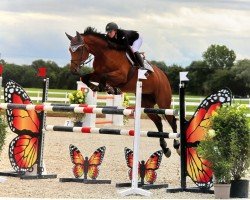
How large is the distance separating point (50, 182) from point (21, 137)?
30.2 inches

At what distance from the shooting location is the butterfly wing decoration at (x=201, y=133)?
7.21 metres

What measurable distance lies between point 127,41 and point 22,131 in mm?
1910

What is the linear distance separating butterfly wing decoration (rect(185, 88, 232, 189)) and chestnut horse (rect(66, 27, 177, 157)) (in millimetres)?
1618

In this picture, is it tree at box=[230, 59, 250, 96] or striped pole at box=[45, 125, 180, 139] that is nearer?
striped pole at box=[45, 125, 180, 139]

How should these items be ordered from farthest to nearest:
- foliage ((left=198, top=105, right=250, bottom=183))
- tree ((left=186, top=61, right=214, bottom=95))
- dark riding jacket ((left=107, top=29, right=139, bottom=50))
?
tree ((left=186, top=61, right=214, bottom=95))
dark riding jacket ((left=107, top=29, right=139, bottom=50))
foliage ((left=198, top=105, right=250, bottom=183))

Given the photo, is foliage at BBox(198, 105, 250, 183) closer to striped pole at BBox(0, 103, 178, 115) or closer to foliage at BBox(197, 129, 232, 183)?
foliage at BBox(197, 129, 232, 183)

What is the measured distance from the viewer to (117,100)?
1892cm

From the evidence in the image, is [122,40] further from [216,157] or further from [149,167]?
[216,157]

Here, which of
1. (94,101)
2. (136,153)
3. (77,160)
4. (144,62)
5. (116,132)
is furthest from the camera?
(94,101)

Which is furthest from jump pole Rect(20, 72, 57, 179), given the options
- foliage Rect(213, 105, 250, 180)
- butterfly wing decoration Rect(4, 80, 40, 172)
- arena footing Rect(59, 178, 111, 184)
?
foliage Rect(213, 105, 250, 180)

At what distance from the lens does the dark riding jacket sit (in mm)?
9328

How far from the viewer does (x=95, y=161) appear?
7934mm

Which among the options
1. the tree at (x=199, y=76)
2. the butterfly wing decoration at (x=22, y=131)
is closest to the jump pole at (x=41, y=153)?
the butterfly wing decoration at (x=22, y=131)

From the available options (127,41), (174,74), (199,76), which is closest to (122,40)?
(127,41)
